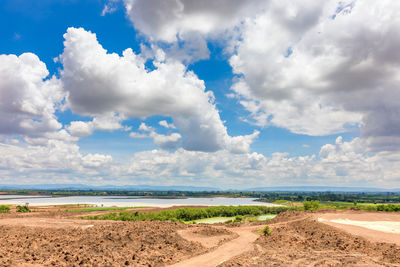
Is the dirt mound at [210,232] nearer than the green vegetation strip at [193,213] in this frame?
Yes

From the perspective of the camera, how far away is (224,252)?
3516 centimetres

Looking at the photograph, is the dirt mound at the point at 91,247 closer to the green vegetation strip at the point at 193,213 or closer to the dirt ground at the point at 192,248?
the dirt ground at the point at 192,248

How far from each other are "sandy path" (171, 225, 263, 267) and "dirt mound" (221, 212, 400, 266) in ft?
5.74

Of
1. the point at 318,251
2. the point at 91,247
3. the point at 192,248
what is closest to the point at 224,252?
the point at 192,248

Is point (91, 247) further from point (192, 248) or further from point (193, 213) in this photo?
point (193, 213)

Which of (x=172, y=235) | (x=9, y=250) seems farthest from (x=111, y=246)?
(x=9, y=250)

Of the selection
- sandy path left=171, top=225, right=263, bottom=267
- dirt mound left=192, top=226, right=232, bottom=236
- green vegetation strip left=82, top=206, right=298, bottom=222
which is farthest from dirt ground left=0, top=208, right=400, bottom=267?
green vegetation strip left=82, top=206, right=298, bottom=222

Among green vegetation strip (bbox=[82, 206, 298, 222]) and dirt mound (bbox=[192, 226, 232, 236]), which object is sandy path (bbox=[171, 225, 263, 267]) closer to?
dirt mound (bbox=[192, 226, 232, 236])

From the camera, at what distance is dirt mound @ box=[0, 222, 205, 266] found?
2852 centimetres

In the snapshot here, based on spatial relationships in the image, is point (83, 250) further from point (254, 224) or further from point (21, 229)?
point (254, 224)

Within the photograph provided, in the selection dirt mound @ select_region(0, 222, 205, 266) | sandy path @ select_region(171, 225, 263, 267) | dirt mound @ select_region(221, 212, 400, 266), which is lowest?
sandy path @ select_region(171, 225, 263, 267)

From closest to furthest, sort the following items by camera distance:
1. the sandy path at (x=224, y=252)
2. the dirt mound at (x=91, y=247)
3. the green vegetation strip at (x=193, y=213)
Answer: the dirt mound at (x=91, y=247), the sandy path at (x=224, y=252), the green vegetation strip at (x=193, y=213)

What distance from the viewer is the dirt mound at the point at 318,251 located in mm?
28719

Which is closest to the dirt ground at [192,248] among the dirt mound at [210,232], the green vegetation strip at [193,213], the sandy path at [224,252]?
the sandy path at [224,252]
